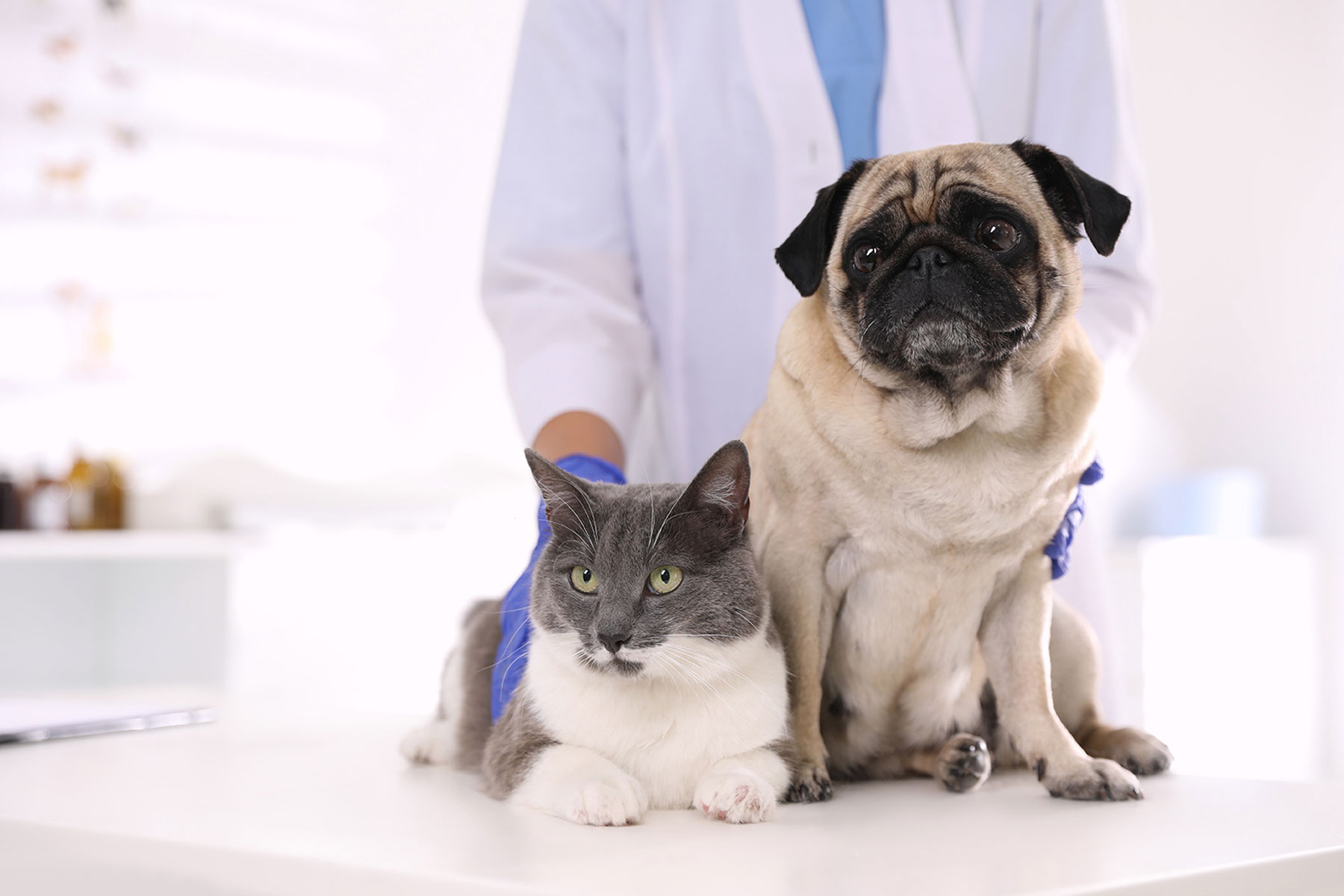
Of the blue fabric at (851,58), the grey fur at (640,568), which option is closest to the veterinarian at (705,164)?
the blue fabric at (851,58)

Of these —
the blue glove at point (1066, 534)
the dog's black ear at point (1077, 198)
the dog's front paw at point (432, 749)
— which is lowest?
the dog's front paw at point (432, 749)

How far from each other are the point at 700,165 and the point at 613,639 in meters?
0.67

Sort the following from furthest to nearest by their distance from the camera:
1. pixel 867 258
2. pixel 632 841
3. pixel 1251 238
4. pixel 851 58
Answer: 1. pixel 1251 238
2. pixel 851 58
3. pixel 867 258
4. pixel 632 841

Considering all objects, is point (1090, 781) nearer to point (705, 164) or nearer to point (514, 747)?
point (514, 747)

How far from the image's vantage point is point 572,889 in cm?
52

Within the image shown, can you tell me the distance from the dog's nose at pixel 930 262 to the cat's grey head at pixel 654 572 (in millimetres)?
168

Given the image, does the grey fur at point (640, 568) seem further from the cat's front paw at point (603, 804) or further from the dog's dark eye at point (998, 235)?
the dog's dark eye at point (998, 235)

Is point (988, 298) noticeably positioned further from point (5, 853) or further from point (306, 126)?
point (306, 126)

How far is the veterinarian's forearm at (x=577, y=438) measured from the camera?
1.10m

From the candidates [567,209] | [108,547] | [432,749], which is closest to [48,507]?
[108,547]

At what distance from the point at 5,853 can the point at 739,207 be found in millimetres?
930

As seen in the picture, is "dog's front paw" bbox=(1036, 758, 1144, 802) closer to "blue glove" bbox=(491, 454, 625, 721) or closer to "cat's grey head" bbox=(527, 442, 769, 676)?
"cat's grey head" bbox=(527, 442, 769, 676)

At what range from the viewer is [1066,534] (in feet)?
2.61

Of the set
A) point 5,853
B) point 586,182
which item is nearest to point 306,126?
point 586,182
